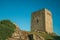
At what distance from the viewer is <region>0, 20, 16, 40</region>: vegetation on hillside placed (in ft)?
56.9

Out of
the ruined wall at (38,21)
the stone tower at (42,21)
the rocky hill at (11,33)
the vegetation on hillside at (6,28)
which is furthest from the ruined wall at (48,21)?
the vegetation on hillside at (6,28)

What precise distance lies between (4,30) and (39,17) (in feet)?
49.3

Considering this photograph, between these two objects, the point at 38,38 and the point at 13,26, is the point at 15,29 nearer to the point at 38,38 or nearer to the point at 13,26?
the point at 13,26

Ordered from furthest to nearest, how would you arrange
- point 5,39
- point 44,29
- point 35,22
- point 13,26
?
point 35,22 < point 44,29 < point 13,26 < point 5,39

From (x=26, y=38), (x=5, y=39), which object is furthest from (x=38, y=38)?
(x=5, y=39)

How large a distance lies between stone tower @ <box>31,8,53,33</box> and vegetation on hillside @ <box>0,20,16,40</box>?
12.5 m

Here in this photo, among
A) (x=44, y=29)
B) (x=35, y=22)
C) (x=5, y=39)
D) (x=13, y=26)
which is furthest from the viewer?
(x=35, y=22)

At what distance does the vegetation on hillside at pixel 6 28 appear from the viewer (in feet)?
56.9

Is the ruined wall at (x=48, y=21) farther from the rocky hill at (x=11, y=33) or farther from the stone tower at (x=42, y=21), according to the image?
the rocky hill at (x=11, y=33)

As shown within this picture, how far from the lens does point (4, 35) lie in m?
17.4

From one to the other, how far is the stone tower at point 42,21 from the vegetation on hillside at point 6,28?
40.9 ft

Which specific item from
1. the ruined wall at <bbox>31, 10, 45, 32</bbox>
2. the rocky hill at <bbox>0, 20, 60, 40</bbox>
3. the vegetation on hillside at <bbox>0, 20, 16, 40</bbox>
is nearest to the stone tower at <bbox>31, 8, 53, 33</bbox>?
the ruined wall at <bbox>31, 10, 45, 32</bbox>

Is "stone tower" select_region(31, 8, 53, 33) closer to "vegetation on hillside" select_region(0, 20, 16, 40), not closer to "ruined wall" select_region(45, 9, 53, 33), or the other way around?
"ruined wall" select_region(45, 9, 53, 33)

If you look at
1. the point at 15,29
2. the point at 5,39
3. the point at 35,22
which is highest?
→ the point at 35,22
